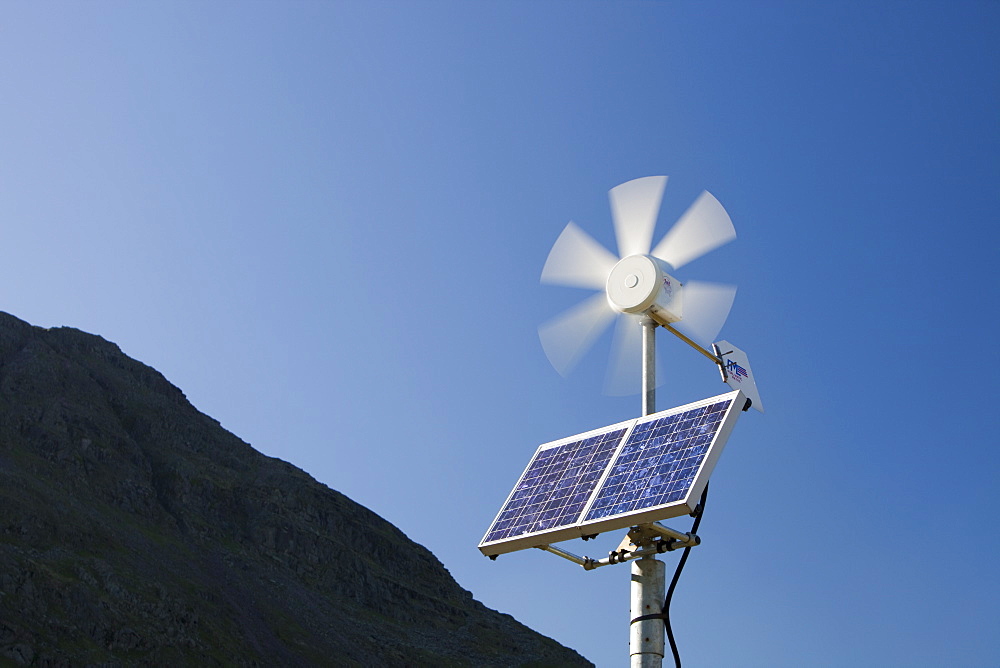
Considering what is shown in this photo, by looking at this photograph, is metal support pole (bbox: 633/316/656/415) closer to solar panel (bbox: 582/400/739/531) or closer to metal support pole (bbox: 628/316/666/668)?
solar panel (bbox: 582/400/739/531)

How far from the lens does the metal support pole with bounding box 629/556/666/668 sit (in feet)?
77.2

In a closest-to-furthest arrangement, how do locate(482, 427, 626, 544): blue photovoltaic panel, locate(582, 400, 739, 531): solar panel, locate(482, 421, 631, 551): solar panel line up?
1. locate(582, 400, 739, 531): solar panel
2. locate(482, 421, 631, 551): solar panel
3. locate(482, 427, 626, 544): blue photovoltaic panel

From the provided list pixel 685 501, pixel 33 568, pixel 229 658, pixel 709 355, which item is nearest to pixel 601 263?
pixel 709 355

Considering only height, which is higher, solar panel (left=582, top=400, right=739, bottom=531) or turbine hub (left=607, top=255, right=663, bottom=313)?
turbine hub (left=607, top=255, right=663, bottom=313)

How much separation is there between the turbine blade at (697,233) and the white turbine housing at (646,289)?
2.95 ft

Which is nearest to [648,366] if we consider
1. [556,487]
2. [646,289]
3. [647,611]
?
[646,289]

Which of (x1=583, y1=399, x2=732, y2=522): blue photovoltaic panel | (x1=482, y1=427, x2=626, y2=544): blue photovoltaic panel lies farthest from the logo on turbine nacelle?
(x1=482, y1=427, x2=626, y2=544): blue photovoltaic panel

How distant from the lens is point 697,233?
2853 centimetres

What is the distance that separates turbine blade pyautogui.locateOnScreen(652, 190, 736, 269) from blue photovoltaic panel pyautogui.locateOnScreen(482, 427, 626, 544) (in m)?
4.33

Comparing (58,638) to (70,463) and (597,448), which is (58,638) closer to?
(70,463)

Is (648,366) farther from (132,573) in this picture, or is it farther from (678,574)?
(132,573)

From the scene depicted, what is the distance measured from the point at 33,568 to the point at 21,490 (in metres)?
26.0

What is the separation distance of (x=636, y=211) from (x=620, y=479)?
7.22 metres

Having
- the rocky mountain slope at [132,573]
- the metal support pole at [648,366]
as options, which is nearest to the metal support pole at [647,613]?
the metal support pole at [648,366]
